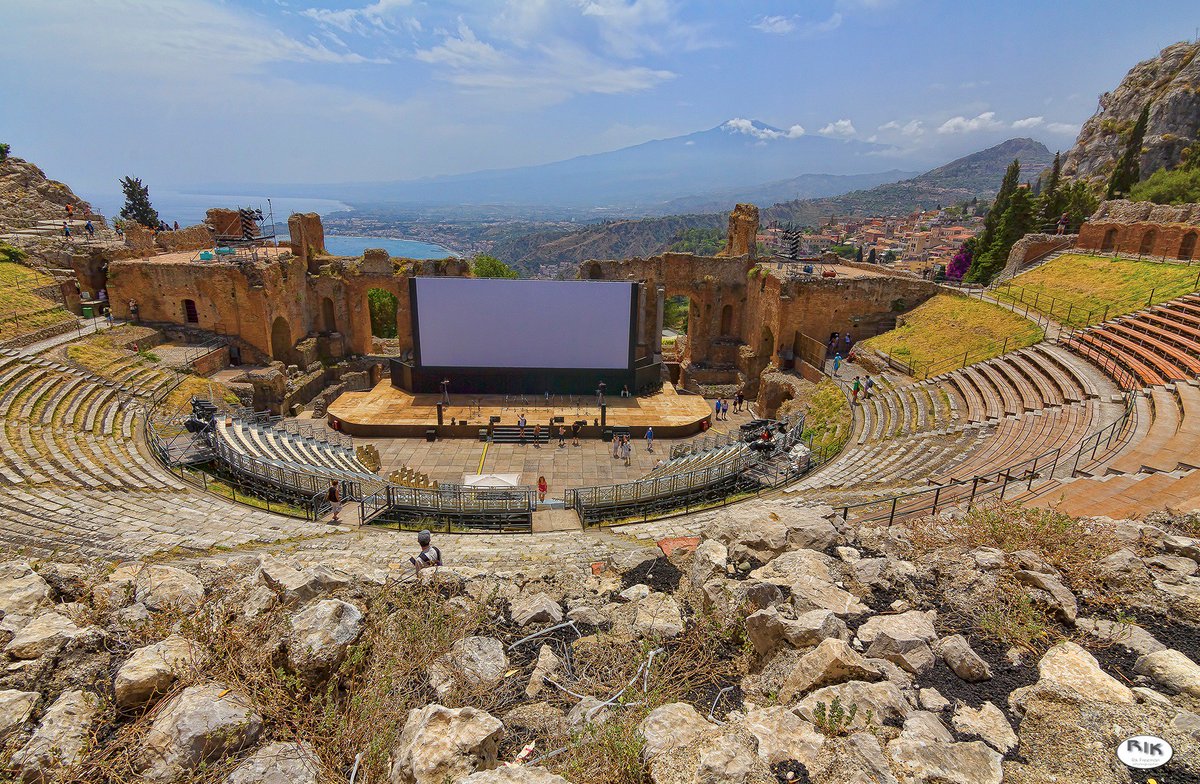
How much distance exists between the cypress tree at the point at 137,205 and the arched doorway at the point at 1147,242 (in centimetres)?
6704

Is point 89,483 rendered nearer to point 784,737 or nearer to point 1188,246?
point 784,737

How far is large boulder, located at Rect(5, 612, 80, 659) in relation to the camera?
4.32 m

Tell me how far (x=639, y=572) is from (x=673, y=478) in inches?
345

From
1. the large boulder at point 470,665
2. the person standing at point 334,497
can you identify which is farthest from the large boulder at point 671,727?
→ the person standing at point 334,497

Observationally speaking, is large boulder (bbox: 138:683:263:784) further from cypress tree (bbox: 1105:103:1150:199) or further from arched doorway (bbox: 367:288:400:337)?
cypress tree (bbox: 1105:103:1150:199)

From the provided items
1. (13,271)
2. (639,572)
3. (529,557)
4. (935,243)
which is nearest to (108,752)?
(639,572)

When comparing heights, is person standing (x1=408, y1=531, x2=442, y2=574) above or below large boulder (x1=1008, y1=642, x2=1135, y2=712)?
below

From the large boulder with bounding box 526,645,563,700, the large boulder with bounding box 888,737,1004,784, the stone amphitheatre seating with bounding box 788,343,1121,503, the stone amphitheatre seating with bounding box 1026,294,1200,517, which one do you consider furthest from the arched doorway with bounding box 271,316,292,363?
the large boulder with bounding box 888,737,1004,784

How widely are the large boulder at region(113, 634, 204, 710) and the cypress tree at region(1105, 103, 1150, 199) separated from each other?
179ft

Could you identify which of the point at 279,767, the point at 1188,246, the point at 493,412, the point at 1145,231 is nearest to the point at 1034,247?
the point at 1145,231

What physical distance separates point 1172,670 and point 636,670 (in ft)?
12.7

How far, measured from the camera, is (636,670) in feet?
15.8

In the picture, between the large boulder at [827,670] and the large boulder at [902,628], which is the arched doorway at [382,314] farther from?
the large boulder at [827,670]

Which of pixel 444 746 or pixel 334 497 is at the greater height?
pixel 444 746
